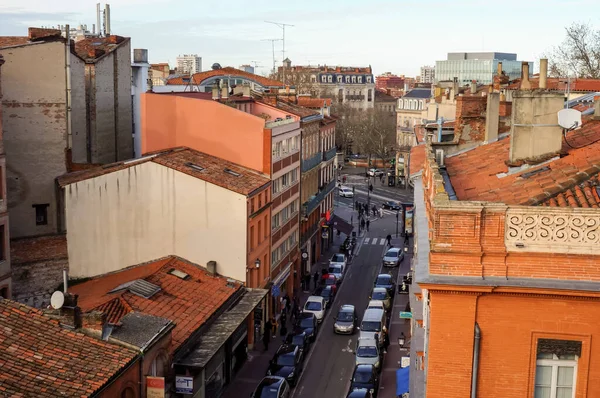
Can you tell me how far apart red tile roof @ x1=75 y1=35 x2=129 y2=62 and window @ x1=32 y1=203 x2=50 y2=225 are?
368 inches

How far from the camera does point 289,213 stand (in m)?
49.3

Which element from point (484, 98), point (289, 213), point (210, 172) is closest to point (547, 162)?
point (484, 98)

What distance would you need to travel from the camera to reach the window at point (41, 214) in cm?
3812

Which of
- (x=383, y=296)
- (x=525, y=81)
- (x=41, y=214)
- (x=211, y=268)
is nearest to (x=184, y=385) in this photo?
(x=211, y=268)

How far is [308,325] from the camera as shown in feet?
138

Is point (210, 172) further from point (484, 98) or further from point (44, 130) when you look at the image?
point (484, 98)

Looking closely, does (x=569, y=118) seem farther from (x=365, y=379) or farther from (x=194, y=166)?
(x=194, y=166)

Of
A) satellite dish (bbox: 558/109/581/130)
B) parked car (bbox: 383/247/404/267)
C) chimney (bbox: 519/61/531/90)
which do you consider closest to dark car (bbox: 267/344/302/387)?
chimney (bbox: 519/61/531/90)

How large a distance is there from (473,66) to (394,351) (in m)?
135

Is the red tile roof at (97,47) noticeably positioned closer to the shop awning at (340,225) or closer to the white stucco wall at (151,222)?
the white stucco wall at (151,222)

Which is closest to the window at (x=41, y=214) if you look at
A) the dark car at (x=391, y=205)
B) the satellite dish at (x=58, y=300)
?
the satellite dish at (x=58, y=300)

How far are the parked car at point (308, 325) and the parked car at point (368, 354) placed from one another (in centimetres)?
415

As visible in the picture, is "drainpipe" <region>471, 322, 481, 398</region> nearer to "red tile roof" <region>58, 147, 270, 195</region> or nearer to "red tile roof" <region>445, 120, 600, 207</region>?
"red tile roof" <region>445, 120, 600, 207</region>

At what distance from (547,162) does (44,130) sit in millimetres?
26299
